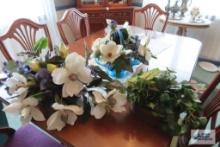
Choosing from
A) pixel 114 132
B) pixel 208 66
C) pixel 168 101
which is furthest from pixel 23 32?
pixel 208 66

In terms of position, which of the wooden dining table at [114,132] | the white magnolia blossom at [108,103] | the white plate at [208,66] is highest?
the white magnolia blossom at [108,103]

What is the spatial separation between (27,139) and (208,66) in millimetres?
2635

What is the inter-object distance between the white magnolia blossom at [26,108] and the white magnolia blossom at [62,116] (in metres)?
0.07

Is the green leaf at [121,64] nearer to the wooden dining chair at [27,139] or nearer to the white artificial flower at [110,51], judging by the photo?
the white artificial flower at [110,51]

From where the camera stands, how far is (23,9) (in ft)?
7.79

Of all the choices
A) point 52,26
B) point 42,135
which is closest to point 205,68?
point 52,26

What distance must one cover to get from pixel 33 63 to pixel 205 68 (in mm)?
2623

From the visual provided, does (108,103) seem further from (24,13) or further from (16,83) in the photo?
(24,13)

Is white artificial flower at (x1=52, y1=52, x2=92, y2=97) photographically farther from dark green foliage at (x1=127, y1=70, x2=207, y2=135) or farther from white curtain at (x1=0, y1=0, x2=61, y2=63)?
white curtain at (x1=0, y1=0, x2=61, y2=63)

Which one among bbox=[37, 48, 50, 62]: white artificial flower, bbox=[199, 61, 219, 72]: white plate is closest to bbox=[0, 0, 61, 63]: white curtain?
bbox=[37, 48, 50, 62]: white artificial flower

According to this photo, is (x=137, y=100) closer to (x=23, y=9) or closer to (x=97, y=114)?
(x=97, y=114)

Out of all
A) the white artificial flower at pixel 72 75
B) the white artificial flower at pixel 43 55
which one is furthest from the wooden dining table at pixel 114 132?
the white artificial flower at pixel 43 55

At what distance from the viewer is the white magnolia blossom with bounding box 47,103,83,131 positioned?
2.33 ft

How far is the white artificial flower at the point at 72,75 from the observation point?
0.70 m
